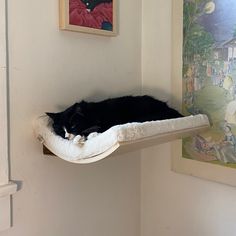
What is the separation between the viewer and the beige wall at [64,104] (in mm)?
1099

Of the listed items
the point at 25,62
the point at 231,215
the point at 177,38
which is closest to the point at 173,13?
the point at 177,38

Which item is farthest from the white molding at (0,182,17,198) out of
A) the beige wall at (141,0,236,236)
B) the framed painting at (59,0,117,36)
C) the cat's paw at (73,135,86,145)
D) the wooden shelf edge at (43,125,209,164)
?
the beige wall at (141,0,236,236)

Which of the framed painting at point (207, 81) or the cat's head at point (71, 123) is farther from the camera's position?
the framed painting at point (207, 81)

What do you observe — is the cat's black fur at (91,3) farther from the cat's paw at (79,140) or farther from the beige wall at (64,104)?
the cat's paw at (79,140)

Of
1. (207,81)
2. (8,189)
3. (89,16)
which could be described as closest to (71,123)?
(8,189)

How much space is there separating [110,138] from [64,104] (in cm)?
38

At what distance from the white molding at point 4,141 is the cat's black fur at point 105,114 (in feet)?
0.48

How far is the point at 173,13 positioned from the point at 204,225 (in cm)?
87

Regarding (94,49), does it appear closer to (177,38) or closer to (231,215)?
(177,38)

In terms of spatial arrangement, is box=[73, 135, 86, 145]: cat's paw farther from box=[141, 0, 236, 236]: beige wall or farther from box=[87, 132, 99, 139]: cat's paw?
box=[141, 0, 236, 236]: beige wall

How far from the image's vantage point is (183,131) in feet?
3.74

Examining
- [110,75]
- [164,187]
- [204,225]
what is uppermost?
[110,75]

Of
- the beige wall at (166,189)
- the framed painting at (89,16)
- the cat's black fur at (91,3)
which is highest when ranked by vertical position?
the cat's black fur at (91,3)

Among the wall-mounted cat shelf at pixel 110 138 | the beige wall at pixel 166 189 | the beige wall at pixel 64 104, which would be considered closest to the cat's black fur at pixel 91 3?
the beige wall at pixel 64 104
